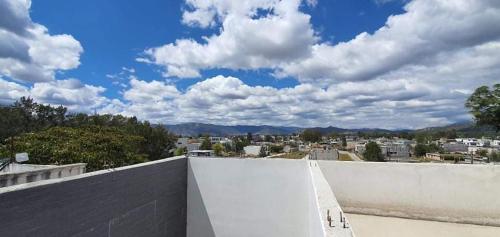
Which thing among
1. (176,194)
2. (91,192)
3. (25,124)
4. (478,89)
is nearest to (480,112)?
(478,89)

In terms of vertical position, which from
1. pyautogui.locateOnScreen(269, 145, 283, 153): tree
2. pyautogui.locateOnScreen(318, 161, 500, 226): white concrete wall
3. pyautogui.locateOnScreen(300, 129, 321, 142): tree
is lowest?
pyautogui.locateOnScreen(269, 145, 283, 153): tree

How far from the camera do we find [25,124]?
3334cm

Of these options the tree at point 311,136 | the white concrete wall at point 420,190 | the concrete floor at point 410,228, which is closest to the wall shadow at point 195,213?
the white concrete wall at point 420,190

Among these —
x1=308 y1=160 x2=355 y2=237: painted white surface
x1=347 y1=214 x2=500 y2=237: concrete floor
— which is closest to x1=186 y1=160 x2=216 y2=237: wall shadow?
x1=347 y1=214 x2=500 y2=237: concrete floor

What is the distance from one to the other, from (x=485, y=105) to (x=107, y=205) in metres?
13.4

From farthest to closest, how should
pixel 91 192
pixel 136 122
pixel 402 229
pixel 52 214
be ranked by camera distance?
pixel 136 122, pixel 402 229, pixel 91 192, pixel 52 214

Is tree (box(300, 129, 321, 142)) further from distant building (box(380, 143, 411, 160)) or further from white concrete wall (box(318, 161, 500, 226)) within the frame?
white concrete wall (box(318, 161, 500, 226))

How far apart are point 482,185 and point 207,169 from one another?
4.88 m

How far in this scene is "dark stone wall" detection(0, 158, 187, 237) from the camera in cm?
306

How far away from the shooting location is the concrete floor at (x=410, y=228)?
5.41m

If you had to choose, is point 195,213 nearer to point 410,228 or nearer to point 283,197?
point 283,197

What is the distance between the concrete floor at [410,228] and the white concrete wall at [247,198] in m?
1.02

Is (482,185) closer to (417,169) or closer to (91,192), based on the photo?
(417,169)

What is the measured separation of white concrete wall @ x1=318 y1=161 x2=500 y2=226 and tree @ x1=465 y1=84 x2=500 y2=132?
8040mm
